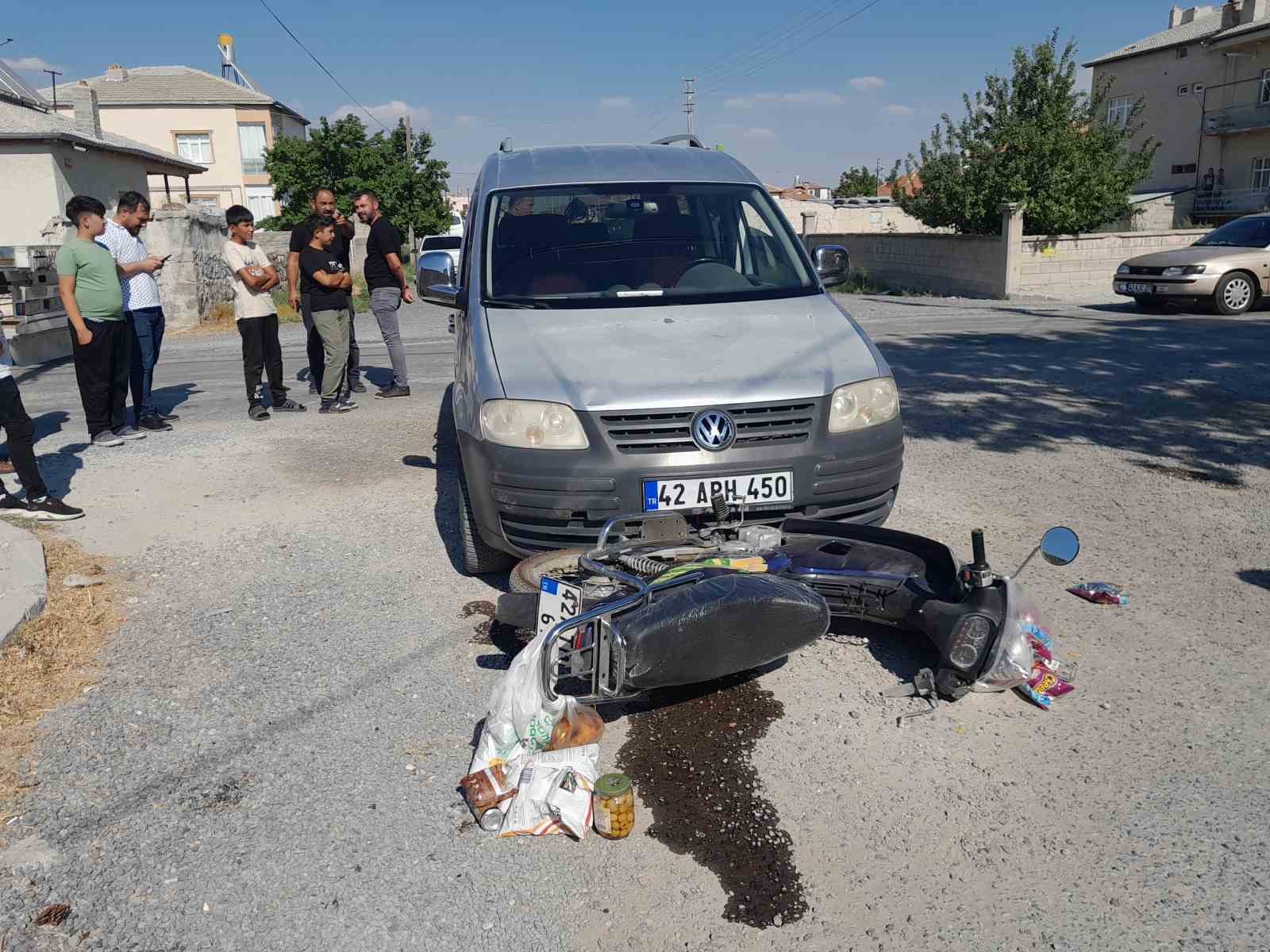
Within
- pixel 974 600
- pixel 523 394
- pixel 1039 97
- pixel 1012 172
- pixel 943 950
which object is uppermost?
pixel 1039 97

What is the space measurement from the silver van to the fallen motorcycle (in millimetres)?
183

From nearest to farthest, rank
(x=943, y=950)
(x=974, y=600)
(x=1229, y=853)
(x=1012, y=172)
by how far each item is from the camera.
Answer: (x=943, y=950), (x=1229, y=853), (x=974, y=600), (x=1012, y=172)

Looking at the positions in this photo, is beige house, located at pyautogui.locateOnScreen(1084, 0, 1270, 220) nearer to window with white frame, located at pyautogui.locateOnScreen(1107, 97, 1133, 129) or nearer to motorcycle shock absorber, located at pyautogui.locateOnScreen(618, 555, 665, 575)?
window with white frame, located at pyautogui.locateOnScreen(1107, 97, 1133, 129)

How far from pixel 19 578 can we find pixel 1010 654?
171 inches

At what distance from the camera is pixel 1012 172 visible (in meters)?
24.5

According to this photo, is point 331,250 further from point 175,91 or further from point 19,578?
point 175,91

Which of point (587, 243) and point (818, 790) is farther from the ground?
point (587, 243)

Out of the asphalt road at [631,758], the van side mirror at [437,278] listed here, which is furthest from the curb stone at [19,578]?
the van side mirror at [437,278]

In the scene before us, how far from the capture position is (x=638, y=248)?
569cm

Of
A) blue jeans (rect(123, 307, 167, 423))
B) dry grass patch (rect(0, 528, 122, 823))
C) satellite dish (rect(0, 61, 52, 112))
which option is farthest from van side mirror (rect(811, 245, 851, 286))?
satellite dish (rect(0, 61, 52, 112))

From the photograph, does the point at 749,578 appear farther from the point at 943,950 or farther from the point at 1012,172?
the point at 1012,172

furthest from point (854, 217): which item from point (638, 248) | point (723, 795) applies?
point (723, 795)

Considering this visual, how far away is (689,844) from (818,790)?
49cm

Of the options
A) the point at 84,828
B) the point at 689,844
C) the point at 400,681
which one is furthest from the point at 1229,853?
the point at 84,828
